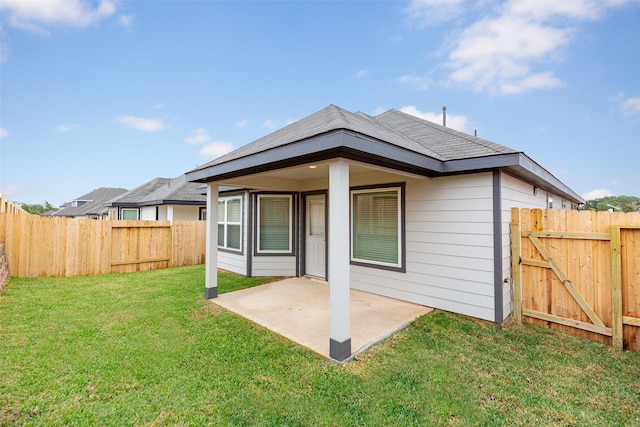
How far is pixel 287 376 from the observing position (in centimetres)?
285

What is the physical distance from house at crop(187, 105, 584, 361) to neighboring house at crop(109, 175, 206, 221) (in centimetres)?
767

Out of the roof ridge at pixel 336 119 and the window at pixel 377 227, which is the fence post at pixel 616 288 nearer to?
the window at pixel 377 227

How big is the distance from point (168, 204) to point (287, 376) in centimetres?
1227

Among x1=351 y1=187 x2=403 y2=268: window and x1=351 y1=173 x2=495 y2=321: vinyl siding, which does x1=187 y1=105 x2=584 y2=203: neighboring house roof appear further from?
x1=351 y1=187 x2=403 y2=268: window

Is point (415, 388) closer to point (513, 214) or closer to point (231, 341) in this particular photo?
point (231, 341)

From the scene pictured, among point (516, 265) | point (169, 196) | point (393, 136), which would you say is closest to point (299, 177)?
point (393, 136)

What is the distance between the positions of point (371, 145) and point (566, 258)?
11.8 ft

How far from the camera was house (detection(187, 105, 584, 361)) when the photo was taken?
10.5 feet

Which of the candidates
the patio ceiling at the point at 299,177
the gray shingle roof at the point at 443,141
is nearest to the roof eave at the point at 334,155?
the patio ceiling at the point at 299,177

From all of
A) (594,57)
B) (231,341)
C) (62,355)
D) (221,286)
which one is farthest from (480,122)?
(62,355)

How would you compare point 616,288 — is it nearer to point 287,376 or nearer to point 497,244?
point 497,244

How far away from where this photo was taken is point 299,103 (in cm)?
1455

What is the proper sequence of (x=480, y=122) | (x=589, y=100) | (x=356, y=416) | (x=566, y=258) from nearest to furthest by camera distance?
1. (x=356, y=416)
2. (x=566, y=258)
3. (x=589, y=100)
4. (x=480, y=122)

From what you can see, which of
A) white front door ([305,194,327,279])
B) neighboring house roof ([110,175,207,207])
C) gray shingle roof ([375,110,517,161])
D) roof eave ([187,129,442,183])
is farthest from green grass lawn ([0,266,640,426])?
neighboring house roof ([110,175,207,207])
